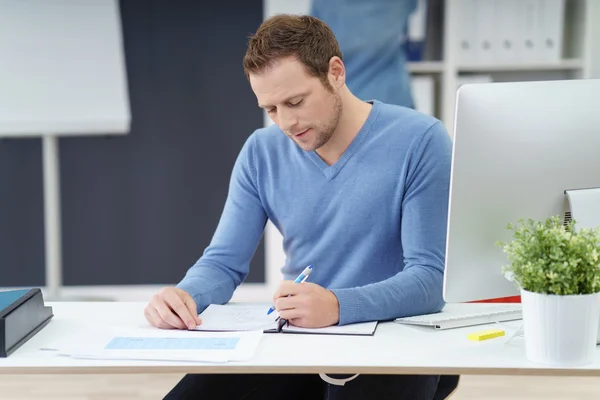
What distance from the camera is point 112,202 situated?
13.4 feet

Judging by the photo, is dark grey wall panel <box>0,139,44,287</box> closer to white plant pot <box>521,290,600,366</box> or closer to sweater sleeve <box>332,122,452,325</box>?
sweater sleeve <box>332,122,452,325</box>

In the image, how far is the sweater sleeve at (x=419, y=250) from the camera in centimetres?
137

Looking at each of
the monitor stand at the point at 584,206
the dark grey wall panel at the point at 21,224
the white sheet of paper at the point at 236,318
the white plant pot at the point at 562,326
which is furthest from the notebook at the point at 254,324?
the dark grey wall panel at the point at 21,224

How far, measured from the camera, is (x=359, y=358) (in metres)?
1.16

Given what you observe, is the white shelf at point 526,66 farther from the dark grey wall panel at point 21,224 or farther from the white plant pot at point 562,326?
the white plant pot at point 562,326

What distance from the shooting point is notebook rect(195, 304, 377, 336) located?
51.4 inches

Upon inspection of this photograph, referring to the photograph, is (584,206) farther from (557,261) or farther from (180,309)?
(180,309)

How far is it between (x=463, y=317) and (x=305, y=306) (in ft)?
0.96

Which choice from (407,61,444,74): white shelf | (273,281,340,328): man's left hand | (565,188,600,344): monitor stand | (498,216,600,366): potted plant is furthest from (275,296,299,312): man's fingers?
(407,61,444,74): white shelf

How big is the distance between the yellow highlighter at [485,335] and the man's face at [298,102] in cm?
56

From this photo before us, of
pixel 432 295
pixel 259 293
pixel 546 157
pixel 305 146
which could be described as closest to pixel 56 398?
pixel 259 293

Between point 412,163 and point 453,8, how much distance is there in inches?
79.5

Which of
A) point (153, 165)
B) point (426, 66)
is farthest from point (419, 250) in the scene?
point (153, 165)

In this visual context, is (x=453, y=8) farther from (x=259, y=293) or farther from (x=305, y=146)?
(x=305, y=146)
